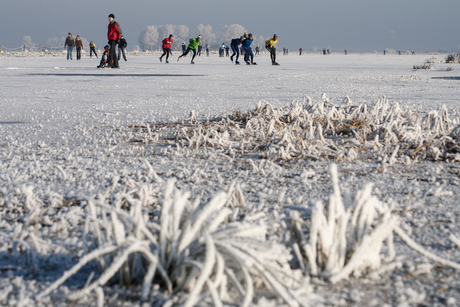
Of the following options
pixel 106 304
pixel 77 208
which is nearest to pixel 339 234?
pixel 106 304

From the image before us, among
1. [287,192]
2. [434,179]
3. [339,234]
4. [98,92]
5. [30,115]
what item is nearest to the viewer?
[339,234]

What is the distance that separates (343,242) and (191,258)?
0.44 metres

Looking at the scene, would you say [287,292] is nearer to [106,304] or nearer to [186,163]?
[106,304]

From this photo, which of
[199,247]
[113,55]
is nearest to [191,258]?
[199,247]

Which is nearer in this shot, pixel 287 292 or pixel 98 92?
pixel 287 292

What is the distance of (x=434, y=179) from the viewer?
231cm

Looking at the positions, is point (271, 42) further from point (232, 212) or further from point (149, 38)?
point (149, 38)

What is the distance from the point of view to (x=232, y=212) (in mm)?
1773

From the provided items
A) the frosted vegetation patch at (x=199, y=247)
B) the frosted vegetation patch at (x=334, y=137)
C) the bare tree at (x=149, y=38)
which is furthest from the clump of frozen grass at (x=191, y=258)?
the bare tree at (x=149, y=38)

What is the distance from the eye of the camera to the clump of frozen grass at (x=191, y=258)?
110cm

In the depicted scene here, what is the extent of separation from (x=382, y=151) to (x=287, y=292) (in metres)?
2.09

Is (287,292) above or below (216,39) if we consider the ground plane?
below

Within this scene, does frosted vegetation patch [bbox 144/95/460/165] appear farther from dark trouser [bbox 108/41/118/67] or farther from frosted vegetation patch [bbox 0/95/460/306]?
dark trouser [bbox 108/41/118/67]

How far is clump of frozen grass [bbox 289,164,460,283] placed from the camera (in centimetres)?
124
